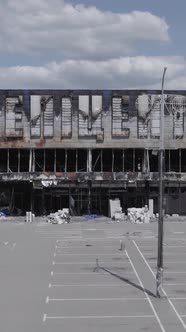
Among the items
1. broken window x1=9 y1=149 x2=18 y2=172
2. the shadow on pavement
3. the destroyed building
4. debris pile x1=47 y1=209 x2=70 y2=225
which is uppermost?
the destroyed building

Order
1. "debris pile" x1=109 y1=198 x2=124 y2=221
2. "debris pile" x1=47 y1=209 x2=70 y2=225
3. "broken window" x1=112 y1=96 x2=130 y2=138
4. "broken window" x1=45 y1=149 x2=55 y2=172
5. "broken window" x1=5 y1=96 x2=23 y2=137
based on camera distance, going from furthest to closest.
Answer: "broken window" x1=45 y1=149 x2=55 y2=172, "broken window" x1=112 y1=96 x2=130 y2=138, "debris pile" x1=109 y1=198 x2=124 y2=221, "broken window" x1=5 y1=96 x2=23 y2=137, "debris pile" x1=47 y1=209 x2=70 y2=225

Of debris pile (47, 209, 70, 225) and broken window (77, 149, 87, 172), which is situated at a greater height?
broken window (77, 149, 87, 172)

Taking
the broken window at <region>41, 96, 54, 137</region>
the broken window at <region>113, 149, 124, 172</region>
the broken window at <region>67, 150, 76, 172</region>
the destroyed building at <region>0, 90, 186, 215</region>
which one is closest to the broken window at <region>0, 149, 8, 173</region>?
the destroyed building at <region>0, 90, 186, 215</region>

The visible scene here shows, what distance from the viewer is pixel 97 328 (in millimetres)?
19234

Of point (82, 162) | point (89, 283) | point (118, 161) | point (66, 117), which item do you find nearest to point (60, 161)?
point (82, 162)

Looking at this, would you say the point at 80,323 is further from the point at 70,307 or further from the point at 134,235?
the point at 134,235

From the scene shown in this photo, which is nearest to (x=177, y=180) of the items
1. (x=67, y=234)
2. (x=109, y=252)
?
(x=67, y=234)

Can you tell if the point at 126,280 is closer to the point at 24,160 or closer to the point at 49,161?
the point at 49,161

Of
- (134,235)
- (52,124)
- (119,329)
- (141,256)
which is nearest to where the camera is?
(119,329)

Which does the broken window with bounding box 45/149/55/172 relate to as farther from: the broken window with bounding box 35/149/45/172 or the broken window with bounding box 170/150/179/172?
→ the broken window with bounding box 170/150/179/172

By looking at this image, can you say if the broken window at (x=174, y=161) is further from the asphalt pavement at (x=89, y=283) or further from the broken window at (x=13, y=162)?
the asphalt pavement at (x=89, y=283)

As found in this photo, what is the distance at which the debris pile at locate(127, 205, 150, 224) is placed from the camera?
57.6 m

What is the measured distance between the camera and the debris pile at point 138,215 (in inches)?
2266

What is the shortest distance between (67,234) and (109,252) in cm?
1084
